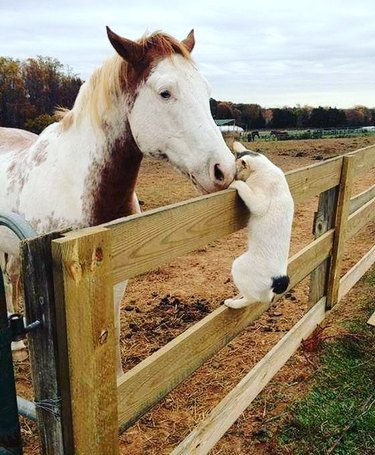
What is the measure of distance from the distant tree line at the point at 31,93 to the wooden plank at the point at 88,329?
14343mm

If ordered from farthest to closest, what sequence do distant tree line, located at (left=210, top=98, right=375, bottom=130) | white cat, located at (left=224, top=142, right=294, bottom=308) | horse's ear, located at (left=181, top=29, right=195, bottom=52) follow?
1. distant tree line, located at (left=210, top=98, right=375, bottom=130)
2. horse's ear, located at (left=181, top=29, right=195, bottom=52)
3. white cat, located at (left=224, top=142, right=294, bottom=308)

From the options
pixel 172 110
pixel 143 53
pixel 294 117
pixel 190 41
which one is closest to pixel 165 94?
pixel 172 110

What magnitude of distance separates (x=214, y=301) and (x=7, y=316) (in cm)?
375

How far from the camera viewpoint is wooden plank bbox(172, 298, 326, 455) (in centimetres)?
207

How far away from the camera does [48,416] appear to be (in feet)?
4.11

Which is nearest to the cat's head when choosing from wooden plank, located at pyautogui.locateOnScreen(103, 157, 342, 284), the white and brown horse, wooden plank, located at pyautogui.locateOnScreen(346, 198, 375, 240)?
the white and brown horse

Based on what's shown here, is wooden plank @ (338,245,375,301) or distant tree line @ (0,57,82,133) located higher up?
distant tree line @ (0,57,82,133)

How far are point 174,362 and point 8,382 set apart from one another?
84 cm

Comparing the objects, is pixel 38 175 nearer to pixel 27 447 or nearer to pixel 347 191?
pixel 27 447

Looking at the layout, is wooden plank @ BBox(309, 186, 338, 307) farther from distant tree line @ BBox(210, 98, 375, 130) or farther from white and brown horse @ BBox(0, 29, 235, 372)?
distant tree line @ BBox(210, 98, 375, 130)

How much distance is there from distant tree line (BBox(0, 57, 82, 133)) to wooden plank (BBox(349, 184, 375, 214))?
38.7 ft

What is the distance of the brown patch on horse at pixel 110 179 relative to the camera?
8.51 feet

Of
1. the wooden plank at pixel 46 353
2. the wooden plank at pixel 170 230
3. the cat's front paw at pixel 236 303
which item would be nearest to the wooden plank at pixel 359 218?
the cat's front paw at pixel 236 303

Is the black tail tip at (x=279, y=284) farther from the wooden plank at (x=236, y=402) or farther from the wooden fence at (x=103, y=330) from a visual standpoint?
the wooden plank at (x=236, y=402)
